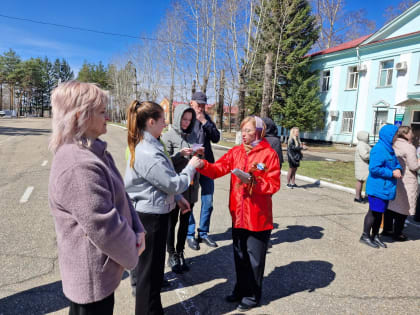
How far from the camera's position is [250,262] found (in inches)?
113

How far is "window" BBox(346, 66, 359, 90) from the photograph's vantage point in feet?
80.5

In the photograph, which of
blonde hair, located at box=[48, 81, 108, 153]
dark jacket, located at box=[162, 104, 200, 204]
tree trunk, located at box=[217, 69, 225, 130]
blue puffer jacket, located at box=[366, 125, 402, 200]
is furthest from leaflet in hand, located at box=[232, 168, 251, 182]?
tree trunk, located at box=[217, 69, 225, 130]

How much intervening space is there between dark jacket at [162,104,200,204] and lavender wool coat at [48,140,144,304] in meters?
1.91

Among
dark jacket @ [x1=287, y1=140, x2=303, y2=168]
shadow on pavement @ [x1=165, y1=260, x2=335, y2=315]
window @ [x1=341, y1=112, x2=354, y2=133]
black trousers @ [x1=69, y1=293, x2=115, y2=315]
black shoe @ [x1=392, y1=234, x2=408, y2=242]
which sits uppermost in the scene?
window @ [x1=341, y1=112, x2=354, y2=133]

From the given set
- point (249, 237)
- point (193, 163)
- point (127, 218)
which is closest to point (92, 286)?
point (127, 218)

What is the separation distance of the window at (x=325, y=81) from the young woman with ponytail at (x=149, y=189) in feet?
90.7

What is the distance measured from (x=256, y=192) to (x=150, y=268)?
1.16 m

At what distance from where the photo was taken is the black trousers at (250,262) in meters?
2.84

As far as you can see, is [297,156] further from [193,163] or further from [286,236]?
[193,163]

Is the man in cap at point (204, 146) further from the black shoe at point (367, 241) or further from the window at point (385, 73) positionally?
the window at point (385, 73)

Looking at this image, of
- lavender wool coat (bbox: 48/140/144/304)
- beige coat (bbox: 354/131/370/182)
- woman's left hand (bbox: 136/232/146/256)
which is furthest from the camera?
beige coat (bbox: 354/131/370/182)

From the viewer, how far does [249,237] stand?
286 centimetres

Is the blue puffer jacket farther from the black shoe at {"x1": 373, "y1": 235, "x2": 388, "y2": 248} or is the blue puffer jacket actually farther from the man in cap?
the man in cap

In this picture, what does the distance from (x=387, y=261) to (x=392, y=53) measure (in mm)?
22484
